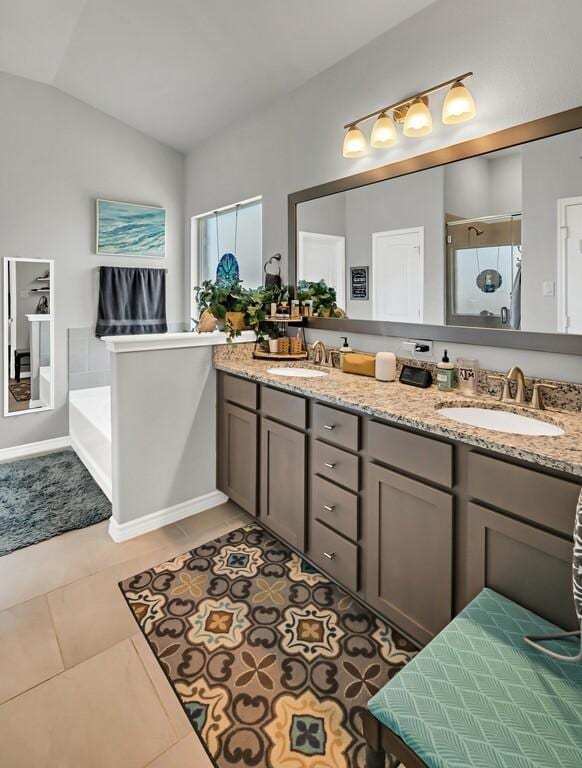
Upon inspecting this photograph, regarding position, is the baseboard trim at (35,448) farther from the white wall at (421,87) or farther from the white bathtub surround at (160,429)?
the white wall at (421,87)

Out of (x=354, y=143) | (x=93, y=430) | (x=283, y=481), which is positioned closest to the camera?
(x=283, y=481)

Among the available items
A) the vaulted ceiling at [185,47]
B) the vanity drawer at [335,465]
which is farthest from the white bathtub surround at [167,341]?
the vaulted ceiling at [185,47]

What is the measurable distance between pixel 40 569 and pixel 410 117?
2776 mm

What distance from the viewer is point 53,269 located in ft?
11.9

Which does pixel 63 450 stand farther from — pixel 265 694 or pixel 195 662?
pixel 265 694

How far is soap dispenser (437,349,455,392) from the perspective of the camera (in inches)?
77.7

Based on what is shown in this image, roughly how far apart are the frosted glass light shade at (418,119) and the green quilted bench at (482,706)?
203cm

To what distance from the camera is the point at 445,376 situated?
6.50 feet

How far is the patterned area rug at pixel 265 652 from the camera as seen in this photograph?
4.26ft

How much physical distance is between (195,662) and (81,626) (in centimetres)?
52

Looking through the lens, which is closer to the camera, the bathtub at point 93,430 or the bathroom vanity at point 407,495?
the bathroom vanity at point 407,495

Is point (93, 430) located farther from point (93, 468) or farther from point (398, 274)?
point (398, 274)

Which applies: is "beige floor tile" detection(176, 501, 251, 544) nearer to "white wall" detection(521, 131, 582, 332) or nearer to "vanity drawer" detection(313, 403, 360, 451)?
"vanity drawer" detection(313, 403, 360, 451)

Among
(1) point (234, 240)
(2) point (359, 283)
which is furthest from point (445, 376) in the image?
(1) point (234, 240)
